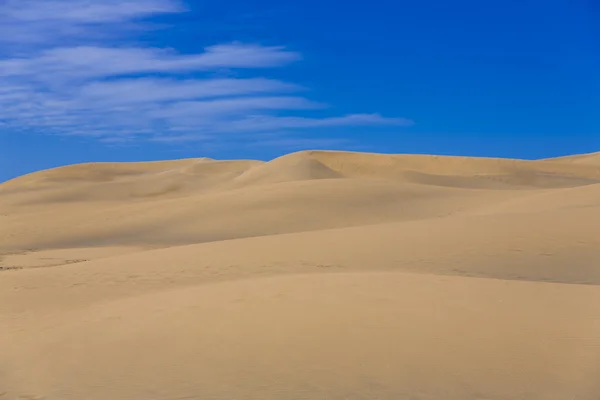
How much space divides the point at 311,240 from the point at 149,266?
3423mm

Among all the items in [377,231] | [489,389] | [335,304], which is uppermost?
[377,231]

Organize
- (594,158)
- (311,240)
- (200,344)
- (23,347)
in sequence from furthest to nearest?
1. (594,158)
2. (311,240)
3. (23,347)
4. (200,344)

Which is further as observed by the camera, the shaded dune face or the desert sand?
the shaded dune face

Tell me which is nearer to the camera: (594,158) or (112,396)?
(112,396)

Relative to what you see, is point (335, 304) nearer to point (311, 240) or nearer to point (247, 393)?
point (247, 393)

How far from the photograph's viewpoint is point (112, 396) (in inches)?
225

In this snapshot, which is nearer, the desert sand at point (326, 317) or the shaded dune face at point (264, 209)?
the desert sand at point (326, 317)

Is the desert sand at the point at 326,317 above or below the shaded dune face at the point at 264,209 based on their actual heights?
below

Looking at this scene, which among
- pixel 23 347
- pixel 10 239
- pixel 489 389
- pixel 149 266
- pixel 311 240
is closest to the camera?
pixel 489 389

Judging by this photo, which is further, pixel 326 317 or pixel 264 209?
pixel 264 209

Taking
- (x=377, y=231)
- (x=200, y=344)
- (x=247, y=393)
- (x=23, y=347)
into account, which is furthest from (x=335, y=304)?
(x=377, y=231)

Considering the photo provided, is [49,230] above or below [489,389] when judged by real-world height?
above

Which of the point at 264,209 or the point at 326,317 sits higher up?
the point at 264,209

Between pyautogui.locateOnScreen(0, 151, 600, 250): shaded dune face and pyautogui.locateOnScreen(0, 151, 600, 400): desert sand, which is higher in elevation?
pyautogui.locateOnScreen(0, 151, 600, 250): shaded dune face
